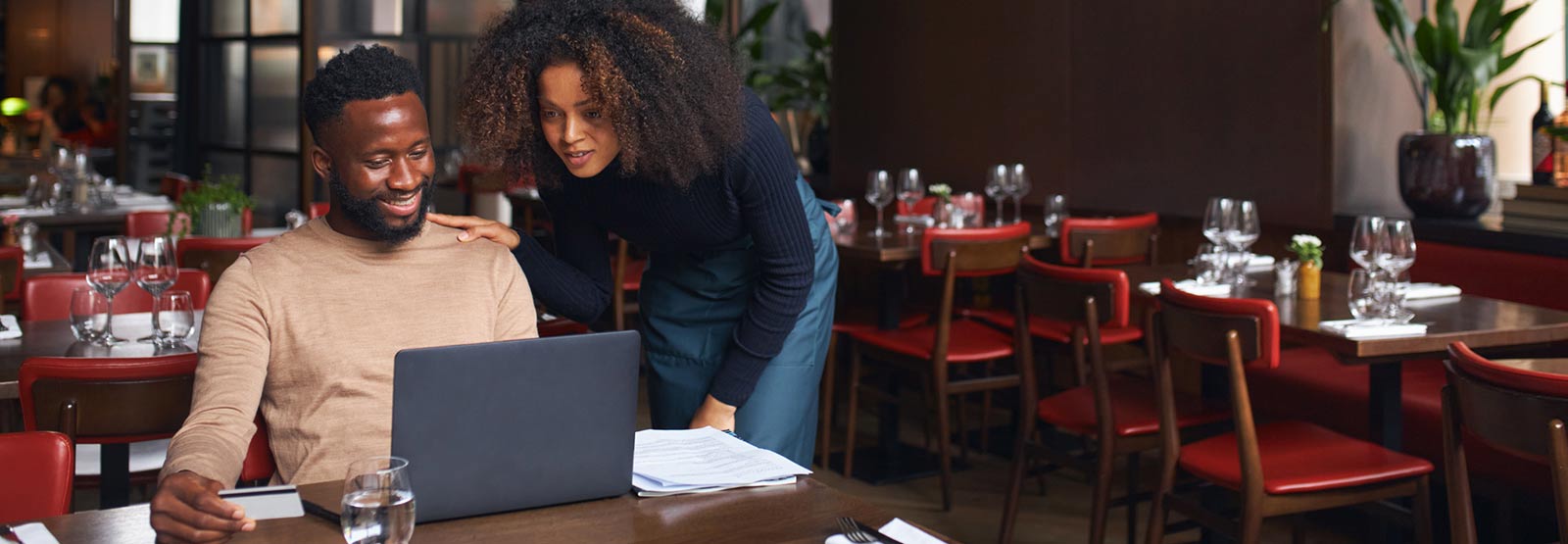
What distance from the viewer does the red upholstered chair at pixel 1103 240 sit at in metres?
4.73

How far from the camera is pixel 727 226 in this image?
2.29 meters

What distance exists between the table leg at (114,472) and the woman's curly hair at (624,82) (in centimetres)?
96

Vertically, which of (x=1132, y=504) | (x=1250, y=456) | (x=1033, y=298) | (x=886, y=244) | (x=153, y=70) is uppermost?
(x=153, y=70)

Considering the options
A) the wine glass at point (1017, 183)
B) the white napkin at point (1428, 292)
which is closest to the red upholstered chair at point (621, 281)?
the wine glass at point (1017, 183)

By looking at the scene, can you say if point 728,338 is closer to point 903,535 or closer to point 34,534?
point 903,535

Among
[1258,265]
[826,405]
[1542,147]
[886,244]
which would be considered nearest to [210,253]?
[826,405]

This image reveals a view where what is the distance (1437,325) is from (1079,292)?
795 millimetres

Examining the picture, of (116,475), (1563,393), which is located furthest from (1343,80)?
(116,475)

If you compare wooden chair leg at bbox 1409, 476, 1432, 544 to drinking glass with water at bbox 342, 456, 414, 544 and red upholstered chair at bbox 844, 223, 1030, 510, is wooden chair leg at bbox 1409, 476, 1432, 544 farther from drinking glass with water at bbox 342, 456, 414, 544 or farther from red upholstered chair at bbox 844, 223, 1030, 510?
drinking glass with water at bbox 342, 456, 414, 544

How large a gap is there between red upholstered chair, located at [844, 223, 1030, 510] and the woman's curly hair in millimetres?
2225

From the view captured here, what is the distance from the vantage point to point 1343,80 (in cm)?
455

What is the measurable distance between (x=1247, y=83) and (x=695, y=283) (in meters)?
3.08

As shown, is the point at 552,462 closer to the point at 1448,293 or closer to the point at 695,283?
the point at 695,283

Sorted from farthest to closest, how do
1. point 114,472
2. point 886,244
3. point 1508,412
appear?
point 886,244 < point 114,472 < point 1508,412
